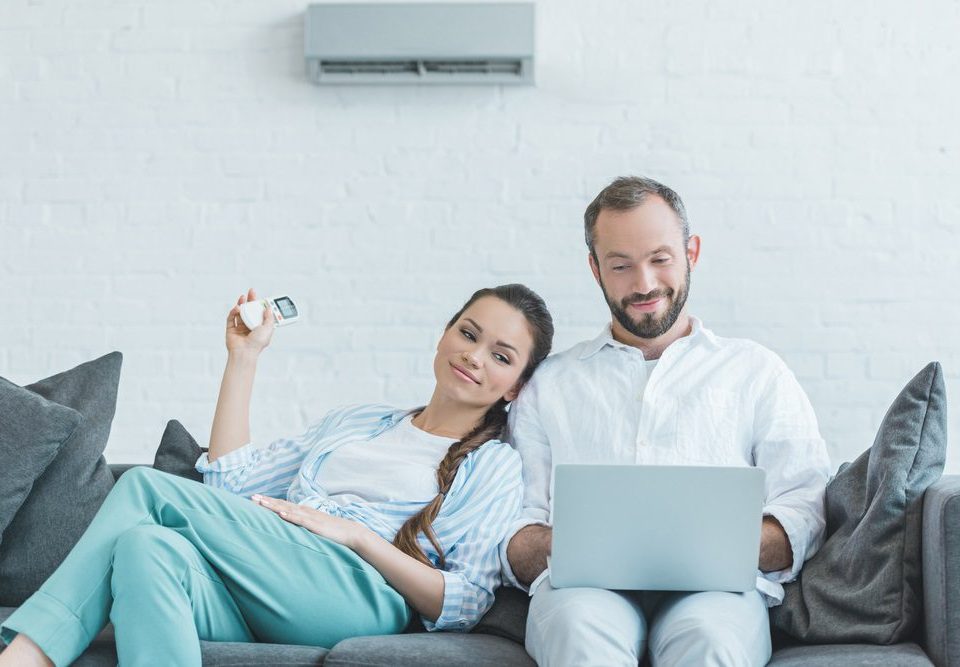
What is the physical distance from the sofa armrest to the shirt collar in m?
0.61

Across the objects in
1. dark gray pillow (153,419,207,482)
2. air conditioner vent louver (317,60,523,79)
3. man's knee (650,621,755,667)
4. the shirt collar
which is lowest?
man's knee (650,621,755,667)

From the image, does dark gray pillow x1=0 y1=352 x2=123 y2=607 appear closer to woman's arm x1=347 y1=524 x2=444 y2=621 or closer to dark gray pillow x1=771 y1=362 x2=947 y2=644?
woman's arm x1=347 y1=524 x2=444 y2=621

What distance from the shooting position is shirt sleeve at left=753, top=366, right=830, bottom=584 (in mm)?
1967

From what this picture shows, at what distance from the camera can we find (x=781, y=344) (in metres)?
3.14

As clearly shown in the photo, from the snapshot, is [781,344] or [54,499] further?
[781,344]

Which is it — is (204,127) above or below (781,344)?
above

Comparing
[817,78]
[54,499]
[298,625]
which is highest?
[817,78]

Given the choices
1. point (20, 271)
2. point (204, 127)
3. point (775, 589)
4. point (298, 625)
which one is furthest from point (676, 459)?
point (20, 271)

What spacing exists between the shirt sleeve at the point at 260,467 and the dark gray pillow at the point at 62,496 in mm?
224

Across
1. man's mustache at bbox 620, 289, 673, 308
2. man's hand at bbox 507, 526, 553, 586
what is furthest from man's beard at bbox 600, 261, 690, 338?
man's hand at bbox 507, 526, 553, 586

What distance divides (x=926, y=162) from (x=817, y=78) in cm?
40

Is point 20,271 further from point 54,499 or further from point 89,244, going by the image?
point 54,499

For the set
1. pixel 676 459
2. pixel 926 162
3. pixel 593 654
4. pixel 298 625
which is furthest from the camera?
pixel 926 162

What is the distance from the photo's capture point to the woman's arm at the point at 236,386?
2.32m
